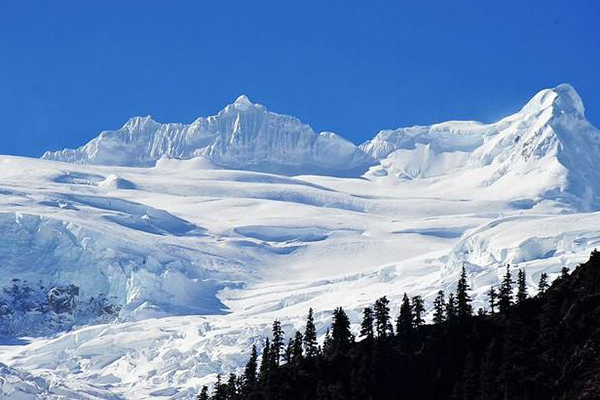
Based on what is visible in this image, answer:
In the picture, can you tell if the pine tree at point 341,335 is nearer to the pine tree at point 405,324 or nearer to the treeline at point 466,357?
the treeline at point 466,357

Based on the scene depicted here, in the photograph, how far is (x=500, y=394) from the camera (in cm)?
12400

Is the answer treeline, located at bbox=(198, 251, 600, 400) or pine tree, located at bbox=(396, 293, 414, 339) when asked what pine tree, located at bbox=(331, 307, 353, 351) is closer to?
treeline, located at bbox=(198, 251, 600, 400)

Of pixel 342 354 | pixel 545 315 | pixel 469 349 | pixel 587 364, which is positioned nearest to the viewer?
pixel 587 364

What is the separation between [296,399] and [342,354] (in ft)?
28.0

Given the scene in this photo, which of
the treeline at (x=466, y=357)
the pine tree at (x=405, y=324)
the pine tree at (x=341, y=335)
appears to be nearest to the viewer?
the treeline at (x=466, y=357)

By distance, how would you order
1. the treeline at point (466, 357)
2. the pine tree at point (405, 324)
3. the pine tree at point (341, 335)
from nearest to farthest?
the treeline at point (466, 357) → the pine tree at point (341, 335) → the pine tree at point (405, 324)

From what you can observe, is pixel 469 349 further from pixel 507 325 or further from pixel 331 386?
pixel 331 386

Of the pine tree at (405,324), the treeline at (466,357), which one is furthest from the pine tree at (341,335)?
the pine tree at (405,324)

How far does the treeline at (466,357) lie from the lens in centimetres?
12306

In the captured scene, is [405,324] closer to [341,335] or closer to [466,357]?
[341,335]

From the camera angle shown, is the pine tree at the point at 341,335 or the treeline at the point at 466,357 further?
the pine tree at the point at 341,335

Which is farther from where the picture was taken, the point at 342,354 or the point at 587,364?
the point at 342,354

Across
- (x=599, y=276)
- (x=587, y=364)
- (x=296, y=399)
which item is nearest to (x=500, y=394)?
(x=587, y=364)

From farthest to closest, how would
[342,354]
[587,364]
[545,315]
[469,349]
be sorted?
[342,354] → [469,349] → [545,315] → [587,364]
